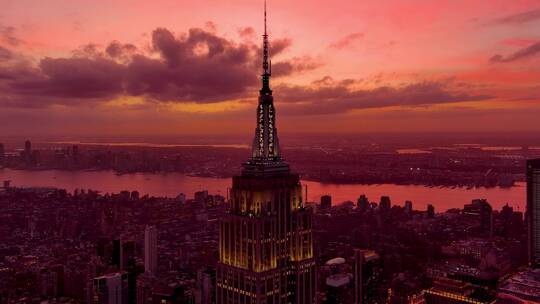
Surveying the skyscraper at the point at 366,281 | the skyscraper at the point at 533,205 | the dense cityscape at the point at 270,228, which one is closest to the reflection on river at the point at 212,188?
the dense cityscape at the point at 270,228

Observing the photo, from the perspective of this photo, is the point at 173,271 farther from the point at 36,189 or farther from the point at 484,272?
the point at 36,189

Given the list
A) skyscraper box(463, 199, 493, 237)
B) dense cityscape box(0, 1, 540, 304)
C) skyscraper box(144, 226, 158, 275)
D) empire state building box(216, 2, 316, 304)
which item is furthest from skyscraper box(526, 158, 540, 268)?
skyscraper box(144, 226, 158, 275)

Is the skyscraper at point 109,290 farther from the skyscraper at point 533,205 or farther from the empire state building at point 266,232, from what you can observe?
the skyscraper at point 533,205

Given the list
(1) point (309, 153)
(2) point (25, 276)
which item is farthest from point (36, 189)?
(1) point (309, 153)

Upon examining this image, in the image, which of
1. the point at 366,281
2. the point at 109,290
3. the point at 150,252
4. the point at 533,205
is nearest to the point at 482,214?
the point at 533,205

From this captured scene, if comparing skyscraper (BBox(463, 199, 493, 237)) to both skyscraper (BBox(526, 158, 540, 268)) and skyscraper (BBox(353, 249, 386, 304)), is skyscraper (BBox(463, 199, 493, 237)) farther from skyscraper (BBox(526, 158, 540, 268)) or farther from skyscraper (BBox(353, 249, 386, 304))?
skyscraper (BBox(353, 249, 386, 304))
